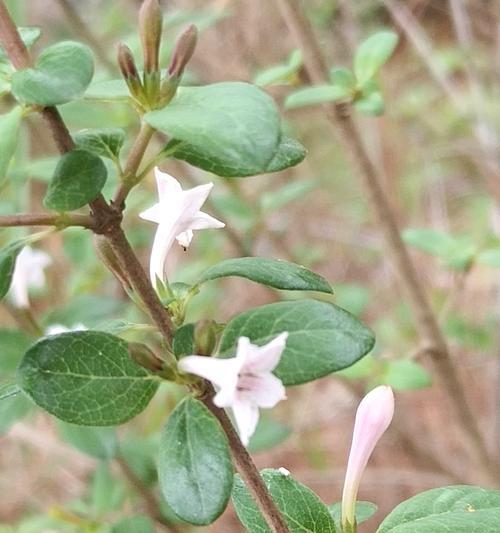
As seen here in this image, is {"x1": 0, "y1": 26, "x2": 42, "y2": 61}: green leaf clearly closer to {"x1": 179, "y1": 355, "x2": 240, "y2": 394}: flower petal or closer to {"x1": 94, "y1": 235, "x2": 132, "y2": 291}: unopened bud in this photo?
{"x1": 94, "y1": 235, "x2": 132, "y2": 291}: unopened bud

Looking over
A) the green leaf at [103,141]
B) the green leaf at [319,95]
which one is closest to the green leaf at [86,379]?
the green leaf at [103,141]

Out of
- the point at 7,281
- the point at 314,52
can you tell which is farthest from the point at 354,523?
the point at 314,52

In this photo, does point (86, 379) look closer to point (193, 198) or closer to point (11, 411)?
point (193, 198)

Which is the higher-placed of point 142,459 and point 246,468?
point 246,468

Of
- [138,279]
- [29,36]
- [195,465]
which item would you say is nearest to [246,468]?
[195,465]

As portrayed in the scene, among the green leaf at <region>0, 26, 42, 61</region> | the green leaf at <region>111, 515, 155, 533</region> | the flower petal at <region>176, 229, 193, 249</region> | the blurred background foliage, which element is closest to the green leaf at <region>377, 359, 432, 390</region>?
the blurred background foliage

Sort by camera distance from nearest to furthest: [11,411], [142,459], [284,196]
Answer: [11,411] < [142,459] < [284,196]

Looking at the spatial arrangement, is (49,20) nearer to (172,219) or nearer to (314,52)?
(314,52)

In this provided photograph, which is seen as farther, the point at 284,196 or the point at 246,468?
the point at 284,196
